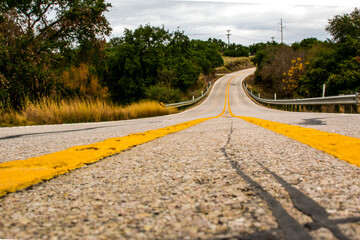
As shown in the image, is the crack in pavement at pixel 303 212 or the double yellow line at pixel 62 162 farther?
the double yellow line at pixel 62 162

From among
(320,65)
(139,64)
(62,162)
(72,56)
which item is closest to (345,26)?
(320,65)

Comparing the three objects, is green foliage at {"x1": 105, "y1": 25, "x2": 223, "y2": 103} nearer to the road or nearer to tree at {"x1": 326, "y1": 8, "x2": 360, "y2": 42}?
tree at {"x1": 326, "y1": 8, "x2": 360, "y2": 42}

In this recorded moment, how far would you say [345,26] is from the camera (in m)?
48.4

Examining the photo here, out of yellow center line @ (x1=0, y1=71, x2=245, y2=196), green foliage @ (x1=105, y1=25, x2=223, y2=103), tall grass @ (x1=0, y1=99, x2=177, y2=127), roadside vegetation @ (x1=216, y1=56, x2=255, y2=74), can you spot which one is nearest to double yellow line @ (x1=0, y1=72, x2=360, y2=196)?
yellow center line @ (x1=0, y1=71, x2=245, y2=196)

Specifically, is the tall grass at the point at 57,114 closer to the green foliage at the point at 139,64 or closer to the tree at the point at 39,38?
the tree at the point at 39,38

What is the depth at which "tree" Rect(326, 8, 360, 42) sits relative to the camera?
4791 centimetres

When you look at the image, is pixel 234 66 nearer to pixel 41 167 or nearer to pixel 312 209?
pixel 41 167

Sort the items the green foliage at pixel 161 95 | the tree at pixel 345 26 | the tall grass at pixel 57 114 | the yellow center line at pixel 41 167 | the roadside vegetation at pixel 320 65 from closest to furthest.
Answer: the yellow center line at pixel 41 167 → the tall grass at pixel 57 114 → the roadside vegetation at pixel 320 65 → the green foliage at pixel 161 95 → the tree at pixel 345 26

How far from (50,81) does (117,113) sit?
417 cm

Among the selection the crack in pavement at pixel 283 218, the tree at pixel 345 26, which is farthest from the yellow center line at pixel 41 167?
the tree at pixel 345 26

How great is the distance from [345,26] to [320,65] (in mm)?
24718

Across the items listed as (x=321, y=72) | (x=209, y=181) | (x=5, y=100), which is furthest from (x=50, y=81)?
(x=321, y=72)

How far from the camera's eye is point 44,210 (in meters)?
1.58

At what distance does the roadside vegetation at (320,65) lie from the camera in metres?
25.1
